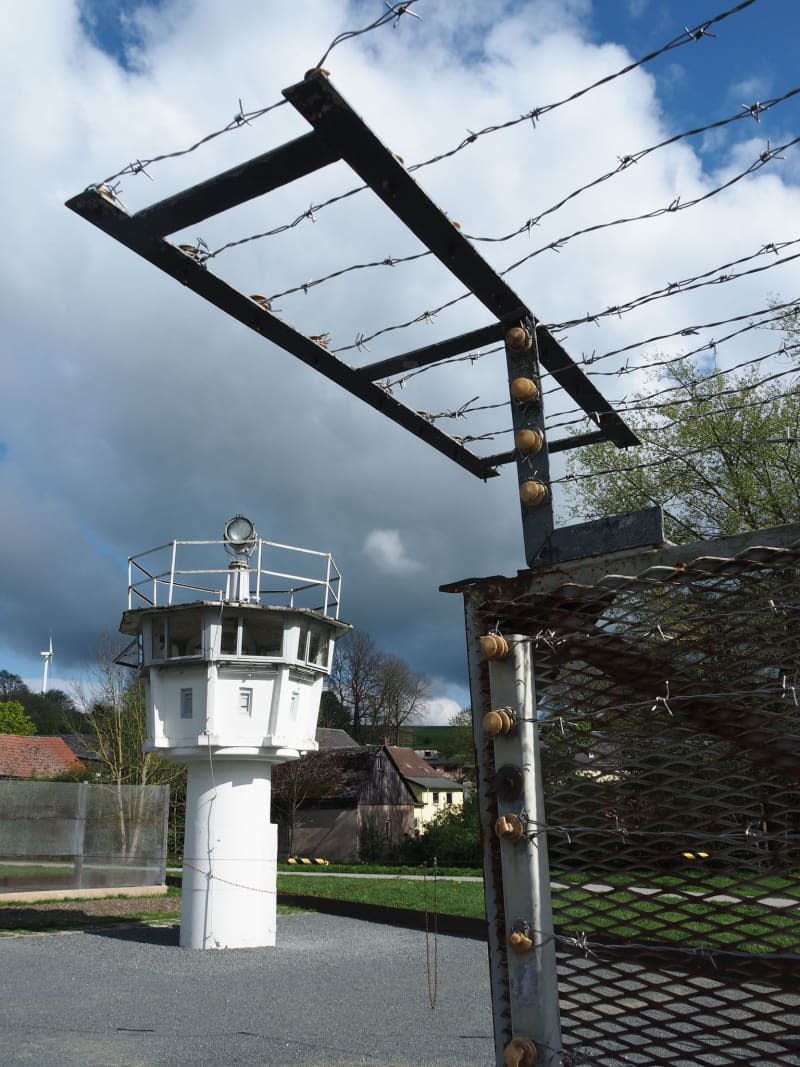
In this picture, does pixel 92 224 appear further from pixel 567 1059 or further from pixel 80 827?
pixel 80 827

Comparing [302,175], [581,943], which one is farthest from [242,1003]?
[302,175]

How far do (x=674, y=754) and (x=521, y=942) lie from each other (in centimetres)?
66

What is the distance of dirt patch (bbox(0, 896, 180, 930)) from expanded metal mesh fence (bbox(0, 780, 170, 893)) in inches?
29.4

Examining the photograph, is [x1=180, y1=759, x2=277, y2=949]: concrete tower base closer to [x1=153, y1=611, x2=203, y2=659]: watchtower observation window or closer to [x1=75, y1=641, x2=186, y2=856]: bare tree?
[x1=153, y1=611, x2=203, y2=659]: watchtower observation window

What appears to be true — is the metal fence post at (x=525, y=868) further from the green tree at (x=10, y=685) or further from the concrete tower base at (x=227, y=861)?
the green tree at (x=10, y=685)

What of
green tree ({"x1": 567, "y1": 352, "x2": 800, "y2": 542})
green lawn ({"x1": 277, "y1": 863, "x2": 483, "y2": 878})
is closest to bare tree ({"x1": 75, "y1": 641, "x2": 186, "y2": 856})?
green lawn ({"x1": 277, "y1": 863, "x2": 483, "y2": 878})

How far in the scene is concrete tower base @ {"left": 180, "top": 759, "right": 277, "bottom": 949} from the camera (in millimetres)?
16766

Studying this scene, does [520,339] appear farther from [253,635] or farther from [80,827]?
[80,827]

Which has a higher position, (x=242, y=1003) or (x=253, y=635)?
(x=253, y=635)

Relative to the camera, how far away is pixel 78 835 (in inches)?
958

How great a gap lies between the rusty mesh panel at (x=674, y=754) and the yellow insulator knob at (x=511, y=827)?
0.15ft

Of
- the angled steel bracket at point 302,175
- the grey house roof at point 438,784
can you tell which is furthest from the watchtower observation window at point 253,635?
the grey house roof at point 438,784

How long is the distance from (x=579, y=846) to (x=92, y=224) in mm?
3039

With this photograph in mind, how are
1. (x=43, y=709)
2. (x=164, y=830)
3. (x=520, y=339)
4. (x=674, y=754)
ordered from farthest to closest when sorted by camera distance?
(x=43, y=709), (x=164, y=830), (x=520, y=339), (x=674, y=754)
